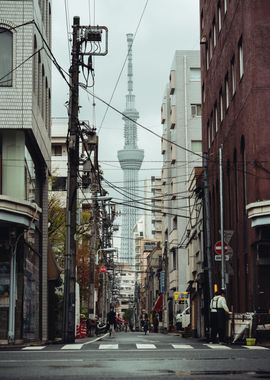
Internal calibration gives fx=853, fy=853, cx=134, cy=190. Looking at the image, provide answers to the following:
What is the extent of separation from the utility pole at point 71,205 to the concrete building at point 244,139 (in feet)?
19.7

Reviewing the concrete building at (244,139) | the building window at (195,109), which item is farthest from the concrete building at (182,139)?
the concrete building at (244,139)

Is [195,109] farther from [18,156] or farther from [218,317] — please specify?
[218,317]

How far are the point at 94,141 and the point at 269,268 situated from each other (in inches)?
354

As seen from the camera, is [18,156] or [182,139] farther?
[182,139]

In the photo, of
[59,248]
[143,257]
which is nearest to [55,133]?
[59,248]

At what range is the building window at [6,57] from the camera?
96.0 feet

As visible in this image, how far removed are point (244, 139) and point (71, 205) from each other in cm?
825

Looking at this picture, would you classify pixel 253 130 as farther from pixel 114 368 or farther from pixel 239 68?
pixel 114 368

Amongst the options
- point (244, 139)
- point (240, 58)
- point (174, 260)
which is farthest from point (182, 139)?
point (244, 139)

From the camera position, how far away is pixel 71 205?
3022 cm

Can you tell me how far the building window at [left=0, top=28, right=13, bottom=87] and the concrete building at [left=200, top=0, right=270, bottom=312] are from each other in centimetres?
892

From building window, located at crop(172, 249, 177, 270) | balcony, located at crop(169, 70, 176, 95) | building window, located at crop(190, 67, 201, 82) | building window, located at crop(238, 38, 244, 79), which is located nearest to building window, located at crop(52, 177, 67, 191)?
building window, located at crop(172, 249, 177, 270)

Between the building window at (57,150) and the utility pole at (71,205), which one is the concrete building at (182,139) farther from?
the utility pole at (71,205)

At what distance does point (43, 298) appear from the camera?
117 feet
